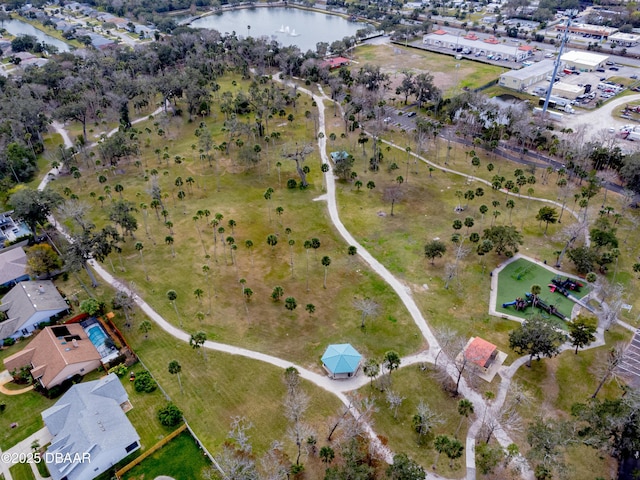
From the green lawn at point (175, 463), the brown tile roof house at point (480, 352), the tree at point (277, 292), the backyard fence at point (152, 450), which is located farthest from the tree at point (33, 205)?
the brown tile roof house at point (480, 352)

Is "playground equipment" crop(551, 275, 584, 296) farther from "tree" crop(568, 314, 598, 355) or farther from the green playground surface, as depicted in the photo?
"tree" crop(568, 314, 598, 355)

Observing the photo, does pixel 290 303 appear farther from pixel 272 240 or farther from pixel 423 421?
pixel 423 421

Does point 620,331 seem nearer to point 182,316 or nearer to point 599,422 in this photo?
point 599,422

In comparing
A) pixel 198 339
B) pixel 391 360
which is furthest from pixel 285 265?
pixel 391 360

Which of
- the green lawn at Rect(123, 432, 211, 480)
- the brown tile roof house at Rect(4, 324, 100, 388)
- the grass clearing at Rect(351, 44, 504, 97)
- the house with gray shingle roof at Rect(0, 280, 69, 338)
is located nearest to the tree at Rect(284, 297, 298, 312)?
the green lawn at Rect(123, 432, 211, 480)

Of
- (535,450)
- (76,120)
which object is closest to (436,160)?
(535,450)

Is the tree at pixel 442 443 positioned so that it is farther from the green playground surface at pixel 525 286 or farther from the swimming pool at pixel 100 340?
the swimming pool at pixel 100 340
